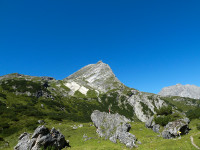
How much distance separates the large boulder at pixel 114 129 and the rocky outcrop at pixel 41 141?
58.2 ft

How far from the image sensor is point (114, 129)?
5166 centimetres

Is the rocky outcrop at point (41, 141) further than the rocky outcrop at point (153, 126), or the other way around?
the rocky outcrop at point (153, 126)

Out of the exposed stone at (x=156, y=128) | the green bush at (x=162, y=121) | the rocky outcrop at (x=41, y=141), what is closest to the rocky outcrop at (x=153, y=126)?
the exposed stone at (x=156, y=128)

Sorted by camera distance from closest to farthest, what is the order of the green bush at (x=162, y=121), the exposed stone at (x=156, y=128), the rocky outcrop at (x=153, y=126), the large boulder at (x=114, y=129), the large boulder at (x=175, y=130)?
the large boulder at (x=114, y=129)
the large boulder at (x=175, y=130)
the exposed stone at (x=156, y=128)
the rocky outcrop at (x=153, y=126)
the green bush at (x=162, y=121)

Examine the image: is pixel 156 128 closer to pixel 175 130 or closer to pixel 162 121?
pixel 162 121

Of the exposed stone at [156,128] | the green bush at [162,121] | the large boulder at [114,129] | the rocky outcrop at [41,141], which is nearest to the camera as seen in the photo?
the rocky outcrop at [41,141]

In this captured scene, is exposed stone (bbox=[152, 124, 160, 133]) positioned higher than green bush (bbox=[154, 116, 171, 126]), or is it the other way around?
green bush (bbox=[154, 116, 171, 126])

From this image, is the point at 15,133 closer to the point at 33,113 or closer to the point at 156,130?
the point at 33,113

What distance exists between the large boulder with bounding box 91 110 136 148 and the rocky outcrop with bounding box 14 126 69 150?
58.2 feet

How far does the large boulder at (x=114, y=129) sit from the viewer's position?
4210 cm

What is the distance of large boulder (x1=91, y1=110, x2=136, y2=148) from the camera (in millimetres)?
42100

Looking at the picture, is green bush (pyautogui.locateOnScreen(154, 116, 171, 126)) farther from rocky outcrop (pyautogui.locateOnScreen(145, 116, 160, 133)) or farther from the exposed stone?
the exposed stone

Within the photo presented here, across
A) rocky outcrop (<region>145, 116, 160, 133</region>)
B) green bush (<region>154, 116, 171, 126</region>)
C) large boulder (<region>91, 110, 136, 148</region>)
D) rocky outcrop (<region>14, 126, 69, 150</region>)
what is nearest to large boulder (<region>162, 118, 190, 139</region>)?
rocky outcrop (<region>145, 116, 160, 133</region>)

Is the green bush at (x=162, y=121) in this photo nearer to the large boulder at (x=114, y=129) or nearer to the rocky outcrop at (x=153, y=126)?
the rocky outcrop at (x=153, y=126)
